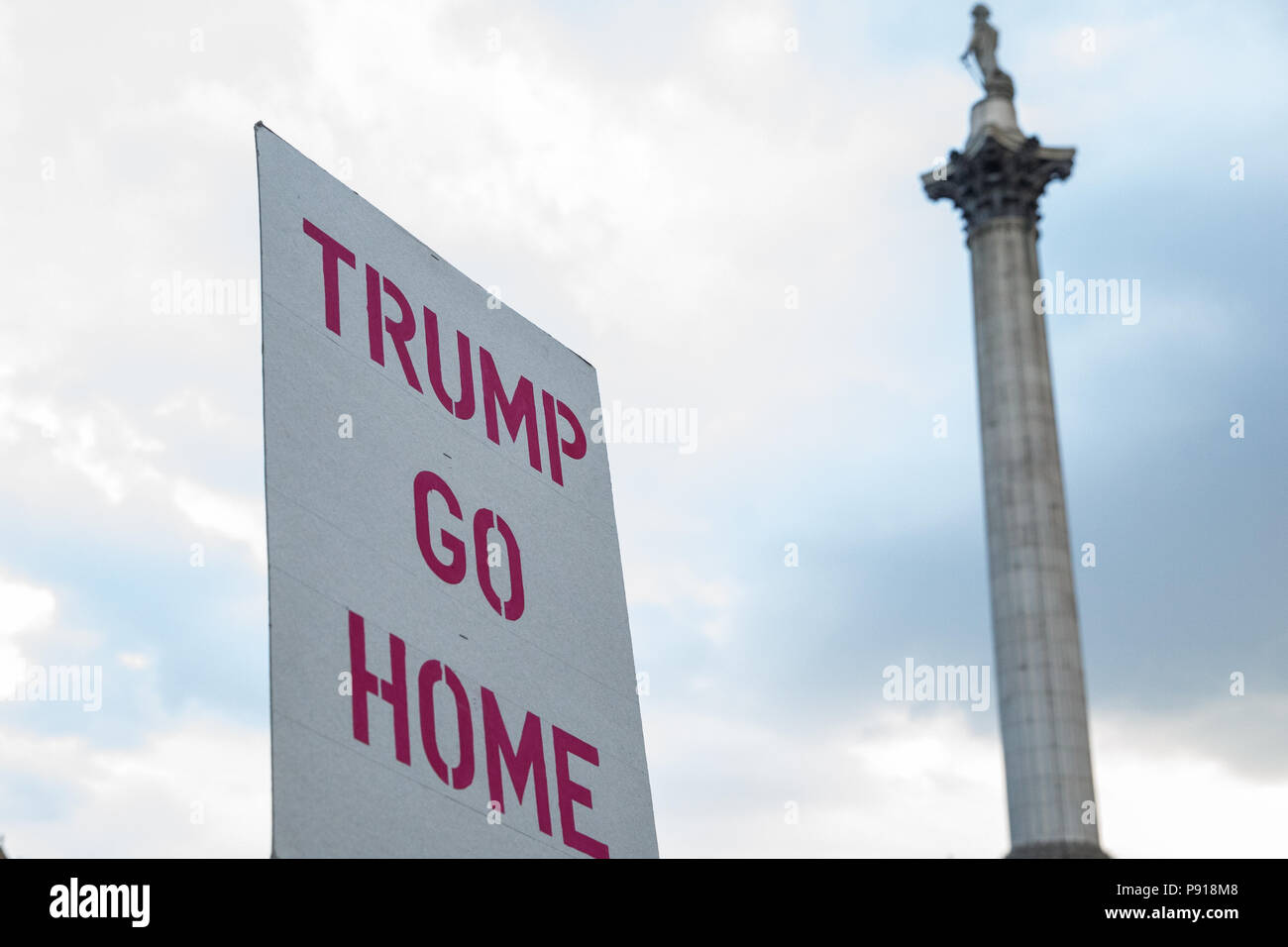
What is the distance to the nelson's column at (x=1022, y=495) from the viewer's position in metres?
38.8

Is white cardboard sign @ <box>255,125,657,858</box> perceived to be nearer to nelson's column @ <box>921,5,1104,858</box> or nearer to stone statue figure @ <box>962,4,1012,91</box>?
nelson's column @ <box>921,5,1104,858</box>

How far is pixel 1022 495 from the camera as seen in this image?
41.1 meters

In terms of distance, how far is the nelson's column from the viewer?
1526 inches

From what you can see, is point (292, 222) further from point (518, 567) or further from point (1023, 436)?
point (1023, 436)

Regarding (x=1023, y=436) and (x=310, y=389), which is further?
(x=1023, y=436)

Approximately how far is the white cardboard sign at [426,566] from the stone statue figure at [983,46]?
4239cm

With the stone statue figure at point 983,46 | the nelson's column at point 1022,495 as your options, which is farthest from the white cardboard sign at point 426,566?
the stone statue figure at point 983,46

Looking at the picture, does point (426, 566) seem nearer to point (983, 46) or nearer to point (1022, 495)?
point (1022, 495)

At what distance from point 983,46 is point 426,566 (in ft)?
149

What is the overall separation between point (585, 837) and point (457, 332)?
280 centimetres

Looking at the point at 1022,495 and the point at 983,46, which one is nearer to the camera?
the point at 1022,495

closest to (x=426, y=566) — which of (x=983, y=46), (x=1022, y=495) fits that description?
(x=1022, y=495)
